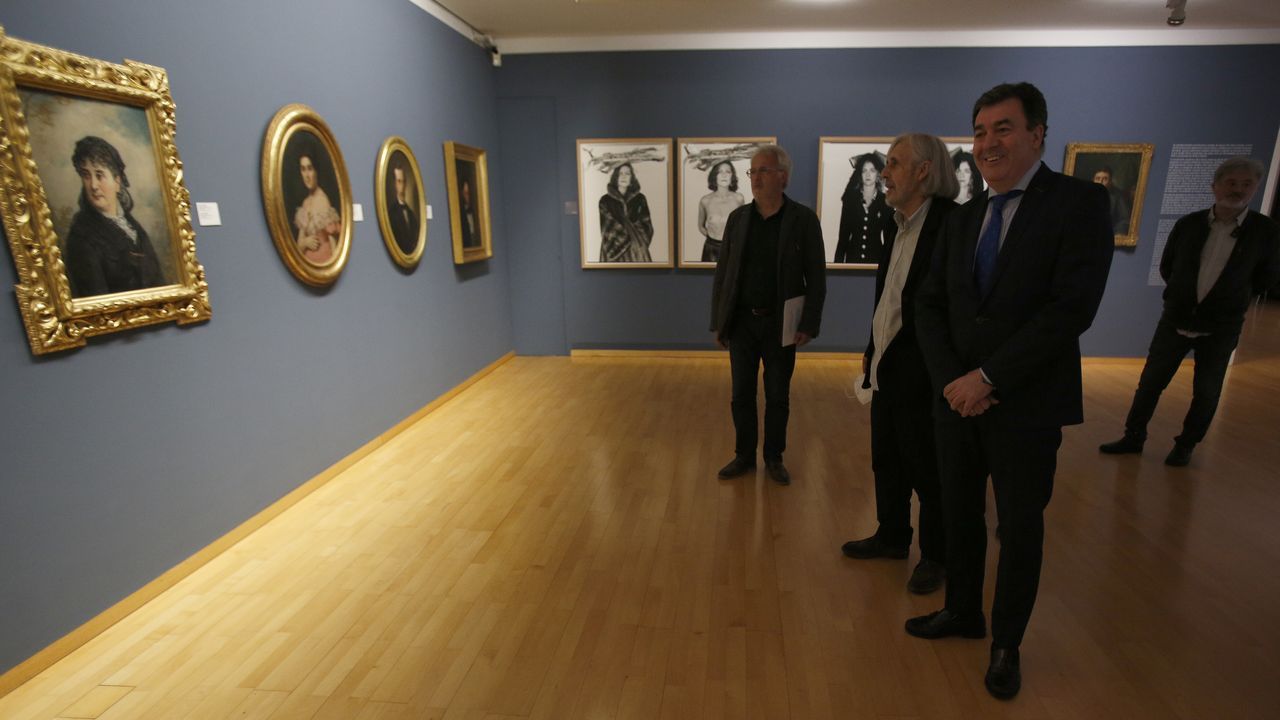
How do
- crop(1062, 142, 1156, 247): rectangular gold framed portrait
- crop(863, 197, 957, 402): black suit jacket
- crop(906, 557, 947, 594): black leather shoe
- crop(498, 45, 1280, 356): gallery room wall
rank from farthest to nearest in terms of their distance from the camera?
1. crop(1062, 142, 1156, 247): rectangular gold framed portrait
2. crop(498, 45, 1280, 356): gallery room wall
3. crop(906, 557, 947, 594): black leather shoe
4. crop(863, 197, 957, 402): black suit jacket

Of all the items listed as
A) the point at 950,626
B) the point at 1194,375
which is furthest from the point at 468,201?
the point at 1194,375

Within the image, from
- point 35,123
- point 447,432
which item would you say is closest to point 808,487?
point 447,432

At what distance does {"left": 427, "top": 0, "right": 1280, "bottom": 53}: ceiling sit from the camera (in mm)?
5605

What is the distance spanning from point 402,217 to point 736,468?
3.36 metres

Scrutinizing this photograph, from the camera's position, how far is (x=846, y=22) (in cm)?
618

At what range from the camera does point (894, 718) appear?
6.68 ft

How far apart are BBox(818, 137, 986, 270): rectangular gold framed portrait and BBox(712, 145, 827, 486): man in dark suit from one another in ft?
11.6

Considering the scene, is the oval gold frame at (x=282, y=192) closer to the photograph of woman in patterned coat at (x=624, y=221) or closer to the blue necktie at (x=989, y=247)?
the photograph of woman in patterned coat at (x=624, y=221)

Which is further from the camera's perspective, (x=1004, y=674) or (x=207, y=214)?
(x=207, y=214)

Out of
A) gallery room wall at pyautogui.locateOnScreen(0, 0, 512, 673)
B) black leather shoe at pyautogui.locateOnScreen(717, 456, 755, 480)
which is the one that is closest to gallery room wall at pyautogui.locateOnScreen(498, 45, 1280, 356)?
gallery room wall at pyautogui.locateOnScreen(0, 0, 512, 673)

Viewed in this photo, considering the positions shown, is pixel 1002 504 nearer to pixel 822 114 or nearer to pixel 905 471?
pixel 905 471

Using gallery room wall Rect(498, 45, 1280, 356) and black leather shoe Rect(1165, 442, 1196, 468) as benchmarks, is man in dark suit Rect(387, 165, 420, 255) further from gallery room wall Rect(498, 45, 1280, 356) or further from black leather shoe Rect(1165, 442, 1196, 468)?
black leather shoe Rect(1165, 442, 1196, 468)

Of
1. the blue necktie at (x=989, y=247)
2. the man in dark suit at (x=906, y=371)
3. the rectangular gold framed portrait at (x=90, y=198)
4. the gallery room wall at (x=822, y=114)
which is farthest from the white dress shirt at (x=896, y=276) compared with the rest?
the gallery room wall at (x=822, y=114)

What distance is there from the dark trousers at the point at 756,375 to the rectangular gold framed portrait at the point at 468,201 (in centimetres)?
339
